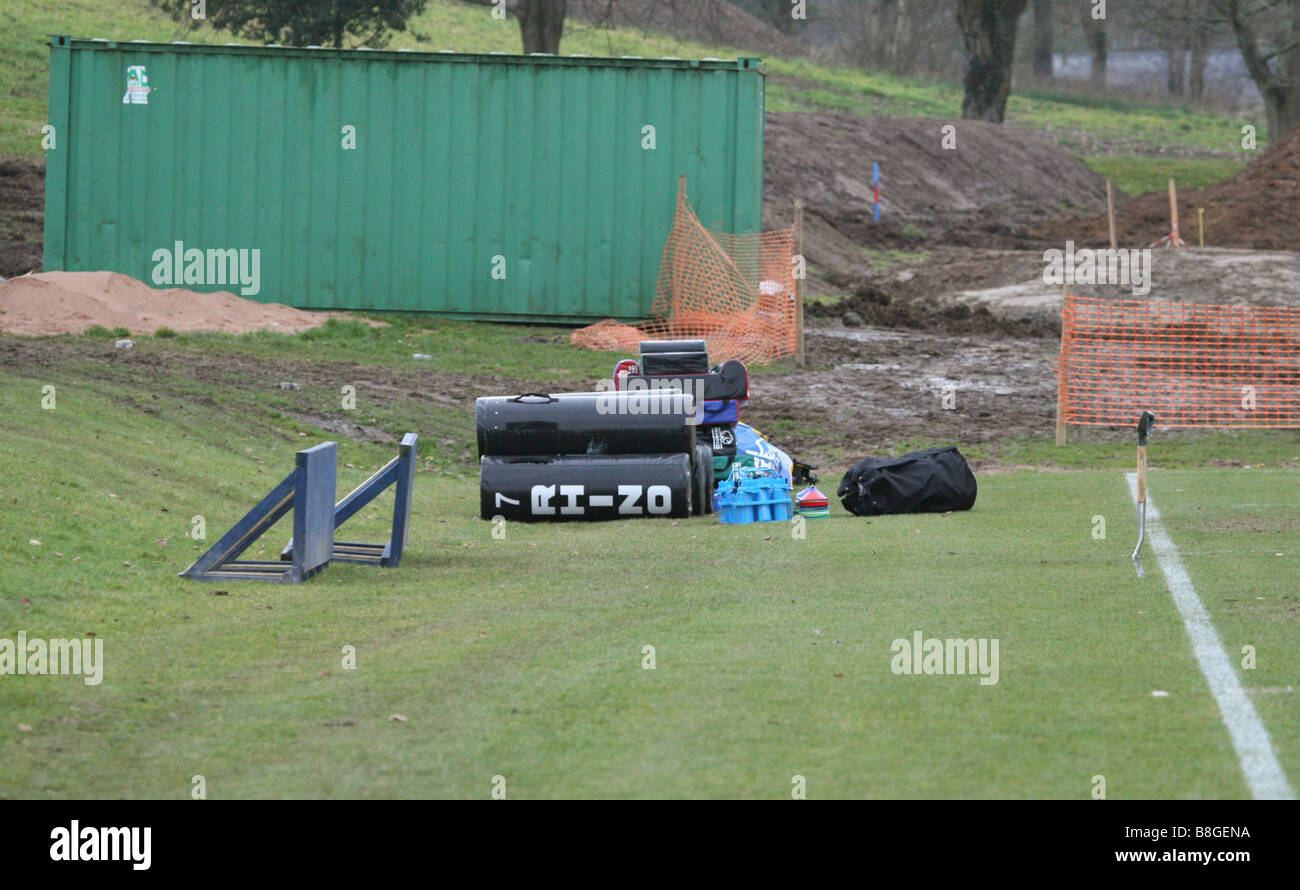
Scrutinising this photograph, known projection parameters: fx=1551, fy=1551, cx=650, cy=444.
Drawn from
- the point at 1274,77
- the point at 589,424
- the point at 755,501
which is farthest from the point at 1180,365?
the point at 1274,77

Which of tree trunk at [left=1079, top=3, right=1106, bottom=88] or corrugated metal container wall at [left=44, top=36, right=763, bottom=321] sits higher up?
tree trunk at [left=1079, top=3, right=1106, bottom=88]

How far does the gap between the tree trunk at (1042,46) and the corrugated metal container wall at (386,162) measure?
201ft

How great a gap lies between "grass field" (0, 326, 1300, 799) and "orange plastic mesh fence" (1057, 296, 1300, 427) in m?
5.15

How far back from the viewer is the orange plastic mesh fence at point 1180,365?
20250 mm

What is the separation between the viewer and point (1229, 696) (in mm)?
6836

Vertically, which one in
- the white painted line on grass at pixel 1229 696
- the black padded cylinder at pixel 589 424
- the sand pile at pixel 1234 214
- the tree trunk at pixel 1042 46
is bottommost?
the white painted line on grass at pixel 1229 696

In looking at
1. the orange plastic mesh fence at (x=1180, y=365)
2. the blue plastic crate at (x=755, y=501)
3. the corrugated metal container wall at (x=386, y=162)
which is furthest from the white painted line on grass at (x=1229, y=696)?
the corrugated metal container wall at (x=386, y=162)

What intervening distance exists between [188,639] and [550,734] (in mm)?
2921

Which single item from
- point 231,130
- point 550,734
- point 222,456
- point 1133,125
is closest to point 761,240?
point 231,130

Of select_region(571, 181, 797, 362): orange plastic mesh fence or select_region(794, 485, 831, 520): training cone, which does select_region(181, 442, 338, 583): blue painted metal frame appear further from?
select_region(571, 181, 797, 362): orange plastic mesh fence

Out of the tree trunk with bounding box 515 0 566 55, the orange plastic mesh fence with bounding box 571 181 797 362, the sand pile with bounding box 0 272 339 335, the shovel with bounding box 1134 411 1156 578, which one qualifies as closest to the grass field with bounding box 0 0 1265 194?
the tree trunk with bounding box 515 0 566 55

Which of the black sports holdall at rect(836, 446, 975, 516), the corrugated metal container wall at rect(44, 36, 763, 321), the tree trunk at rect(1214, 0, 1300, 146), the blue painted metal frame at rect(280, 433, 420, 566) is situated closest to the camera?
the blue painted metal frame at rect(280, 433, 420, 566)

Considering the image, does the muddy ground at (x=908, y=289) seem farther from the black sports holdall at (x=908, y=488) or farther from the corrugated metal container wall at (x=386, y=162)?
the black sports holdall at (x=908, y=488)

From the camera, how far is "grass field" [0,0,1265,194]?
46.0 m
